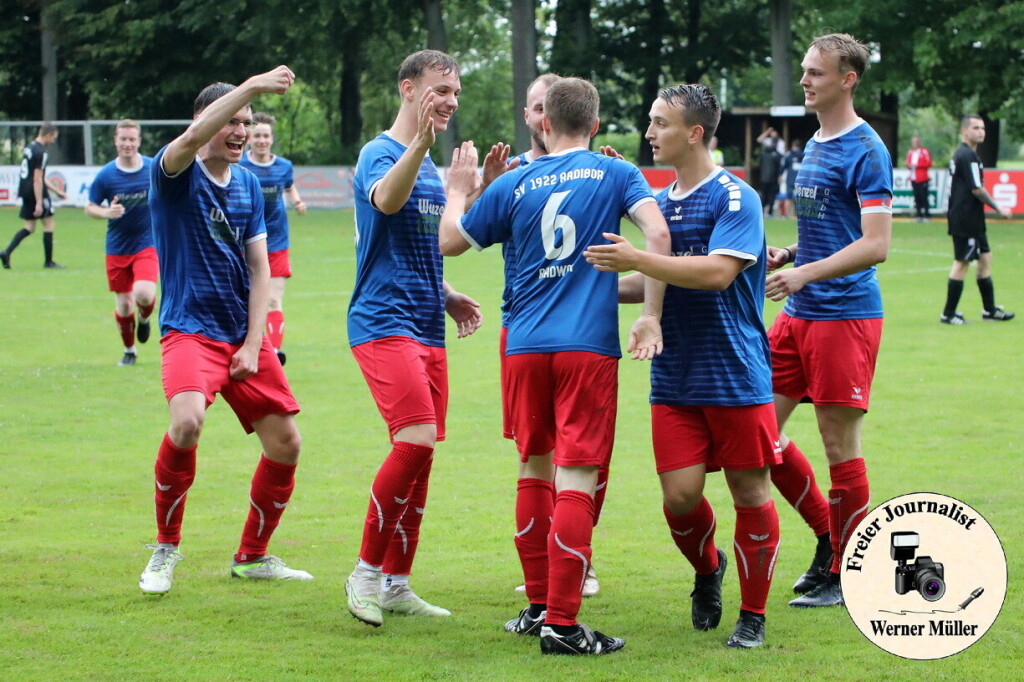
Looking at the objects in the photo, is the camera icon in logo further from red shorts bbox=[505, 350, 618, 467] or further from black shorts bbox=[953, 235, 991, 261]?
black shorts bbox=[953, 235, 991, 261]

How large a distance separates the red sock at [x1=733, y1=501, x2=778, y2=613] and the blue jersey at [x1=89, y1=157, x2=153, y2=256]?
28.5 ft

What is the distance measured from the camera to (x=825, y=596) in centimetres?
559

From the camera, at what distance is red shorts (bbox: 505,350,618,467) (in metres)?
4.94

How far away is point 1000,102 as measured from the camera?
35969 mm

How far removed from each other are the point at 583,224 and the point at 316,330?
33.5ft

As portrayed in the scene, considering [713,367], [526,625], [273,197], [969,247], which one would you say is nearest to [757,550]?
[713,367]

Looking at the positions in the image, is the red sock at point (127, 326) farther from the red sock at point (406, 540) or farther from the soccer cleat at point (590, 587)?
the soccer cleat at point (590, 587)

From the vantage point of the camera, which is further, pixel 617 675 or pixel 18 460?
pixel 18 460

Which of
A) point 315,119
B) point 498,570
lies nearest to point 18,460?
point 498,570

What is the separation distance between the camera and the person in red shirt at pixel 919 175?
31.1 metres

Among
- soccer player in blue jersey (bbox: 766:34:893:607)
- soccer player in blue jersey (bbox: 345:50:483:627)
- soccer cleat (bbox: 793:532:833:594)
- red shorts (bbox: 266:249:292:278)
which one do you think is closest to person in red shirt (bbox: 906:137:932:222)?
red shorts (bbox: 266:249:292:278)

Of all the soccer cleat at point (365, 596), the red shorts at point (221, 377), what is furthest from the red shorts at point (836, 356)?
the red shorts at point (221, 377)

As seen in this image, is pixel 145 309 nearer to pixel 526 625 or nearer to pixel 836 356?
pixel 526 625

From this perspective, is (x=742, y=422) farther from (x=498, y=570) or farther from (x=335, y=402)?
(x=335, y=402)
